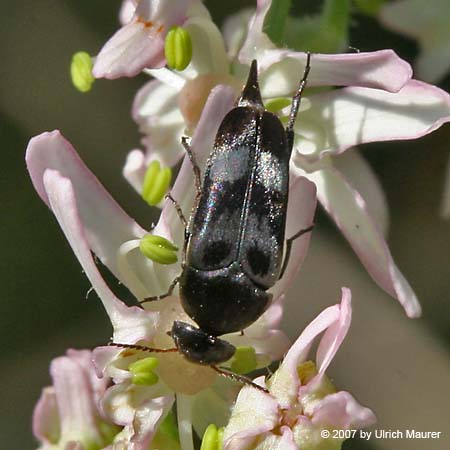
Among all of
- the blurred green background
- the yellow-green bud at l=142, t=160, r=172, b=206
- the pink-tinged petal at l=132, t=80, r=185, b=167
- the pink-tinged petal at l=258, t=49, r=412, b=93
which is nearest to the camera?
the pink-tinged petal at l=258, t=49, r=412, b=93

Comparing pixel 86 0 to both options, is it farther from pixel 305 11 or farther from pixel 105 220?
pixel 105 220

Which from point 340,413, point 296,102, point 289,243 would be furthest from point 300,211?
point 340,413

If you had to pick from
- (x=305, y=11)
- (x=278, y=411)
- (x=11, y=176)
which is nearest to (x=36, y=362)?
(x=11, y=176)

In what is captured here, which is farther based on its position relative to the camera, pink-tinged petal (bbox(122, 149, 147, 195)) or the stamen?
pink-tinged petal (bbox(122, 149, 147, 195))

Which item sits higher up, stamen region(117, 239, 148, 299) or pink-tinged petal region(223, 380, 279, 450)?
stamen region(117, 239, 148, 299)

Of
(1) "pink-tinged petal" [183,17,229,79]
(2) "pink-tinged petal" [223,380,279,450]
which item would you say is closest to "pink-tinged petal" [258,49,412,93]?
(1) "pink-tinged petal" [183,17,229,79]

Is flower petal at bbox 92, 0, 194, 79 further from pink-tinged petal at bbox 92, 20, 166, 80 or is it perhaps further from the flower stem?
the flower stem

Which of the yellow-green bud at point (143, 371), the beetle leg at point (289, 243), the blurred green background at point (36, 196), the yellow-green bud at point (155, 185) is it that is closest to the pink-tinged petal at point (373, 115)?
the beetle leg at point (289, 243)

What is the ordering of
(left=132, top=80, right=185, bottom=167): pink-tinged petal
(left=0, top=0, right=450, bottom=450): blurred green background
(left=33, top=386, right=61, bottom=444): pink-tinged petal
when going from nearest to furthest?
(left=33, top=386, right=61, bottom=444): pink-tinged petal
(left=132, top=80, right=185, bottom=167): pink-tinged petal
(left=0, top=0, right=450, bottom=450): blurred green background
